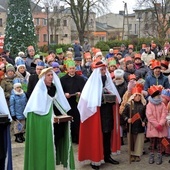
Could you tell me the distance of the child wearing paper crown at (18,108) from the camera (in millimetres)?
9078

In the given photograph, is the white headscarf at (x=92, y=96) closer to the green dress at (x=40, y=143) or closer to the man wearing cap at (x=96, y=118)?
the man wearing cap at (x=96, y=118)

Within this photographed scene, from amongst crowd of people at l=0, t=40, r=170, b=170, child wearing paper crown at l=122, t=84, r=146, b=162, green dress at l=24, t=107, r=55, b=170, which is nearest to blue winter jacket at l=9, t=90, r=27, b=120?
crowd of people at l=0, t=40, r=170, b=170

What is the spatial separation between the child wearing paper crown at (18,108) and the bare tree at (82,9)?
1305 inches

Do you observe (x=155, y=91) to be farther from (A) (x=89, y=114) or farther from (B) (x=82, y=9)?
(B) (x=82, y=9)

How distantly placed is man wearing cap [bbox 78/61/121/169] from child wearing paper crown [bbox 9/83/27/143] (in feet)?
8.23

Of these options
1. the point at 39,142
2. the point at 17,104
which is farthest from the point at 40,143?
the point at 17,104

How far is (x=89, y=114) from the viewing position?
6941 millimetres

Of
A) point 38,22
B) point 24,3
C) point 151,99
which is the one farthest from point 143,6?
point 38,22

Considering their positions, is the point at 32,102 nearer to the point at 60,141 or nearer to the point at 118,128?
the point at 60,141

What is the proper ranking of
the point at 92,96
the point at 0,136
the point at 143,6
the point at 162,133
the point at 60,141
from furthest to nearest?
the point at 143,6 → the point at 162,133 → the point at 92,96 → the point at 60,141 → the point at 0,136

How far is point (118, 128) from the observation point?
24.0 feet

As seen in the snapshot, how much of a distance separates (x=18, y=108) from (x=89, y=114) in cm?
275

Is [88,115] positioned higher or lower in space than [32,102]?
lower

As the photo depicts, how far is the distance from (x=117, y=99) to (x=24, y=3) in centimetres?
874
